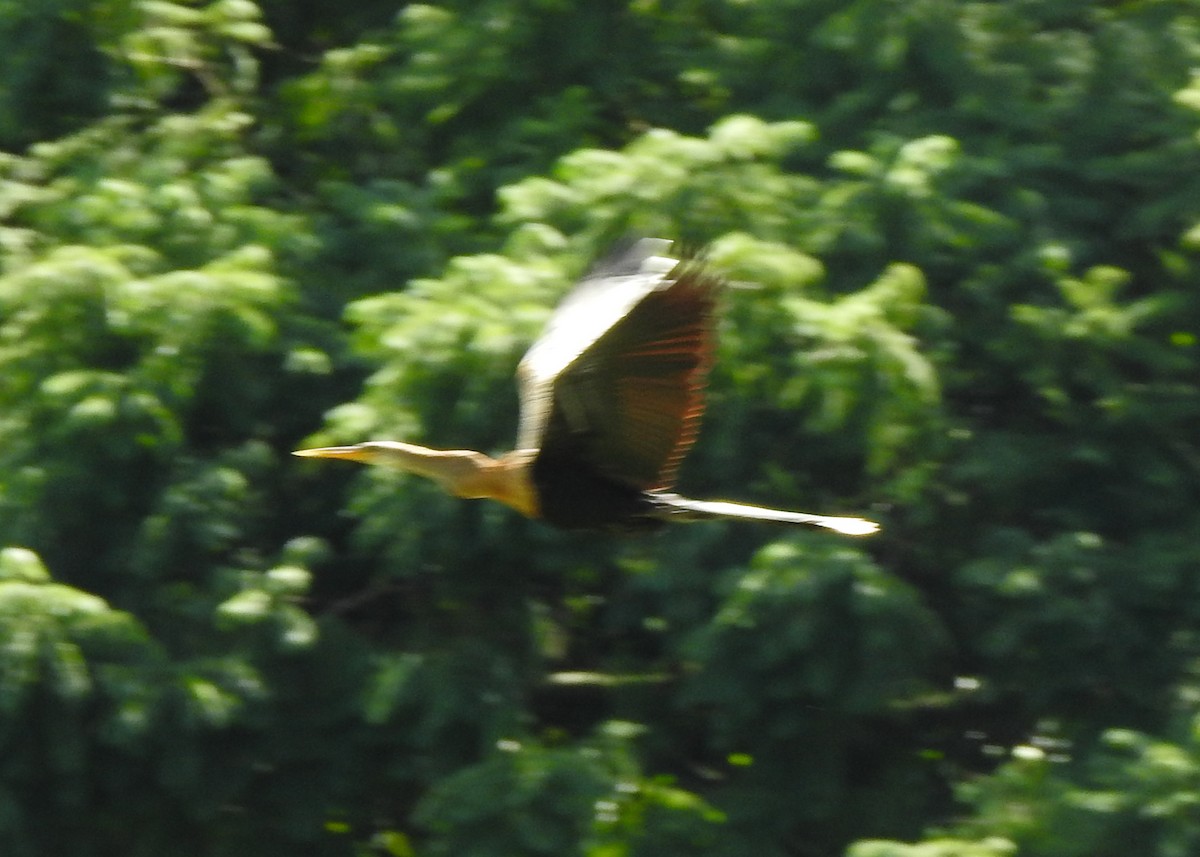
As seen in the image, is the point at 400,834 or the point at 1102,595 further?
the point at 400,834

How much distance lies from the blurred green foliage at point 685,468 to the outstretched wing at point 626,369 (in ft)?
3.99

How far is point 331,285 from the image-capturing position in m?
6.48

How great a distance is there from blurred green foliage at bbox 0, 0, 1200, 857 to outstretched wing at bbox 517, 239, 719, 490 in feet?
3.99

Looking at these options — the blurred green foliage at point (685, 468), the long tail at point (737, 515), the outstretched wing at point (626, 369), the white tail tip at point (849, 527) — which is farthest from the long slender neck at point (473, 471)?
the blurred green foliage at point (685, 468)

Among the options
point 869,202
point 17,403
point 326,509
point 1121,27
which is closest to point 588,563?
point 326,509

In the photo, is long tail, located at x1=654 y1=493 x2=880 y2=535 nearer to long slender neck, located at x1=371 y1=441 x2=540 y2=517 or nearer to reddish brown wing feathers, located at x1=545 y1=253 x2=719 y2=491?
reddish brown wing feathers, located at x1=545 y1=253 x2=719 y2=491

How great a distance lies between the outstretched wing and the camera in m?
3.96

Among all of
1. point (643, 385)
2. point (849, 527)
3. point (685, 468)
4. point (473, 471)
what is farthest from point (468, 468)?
point (685, 468)

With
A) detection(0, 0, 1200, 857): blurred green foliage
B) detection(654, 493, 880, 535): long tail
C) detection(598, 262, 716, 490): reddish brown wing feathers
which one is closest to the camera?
detection(598, 262, 716, 490): reddish brown wing feathers

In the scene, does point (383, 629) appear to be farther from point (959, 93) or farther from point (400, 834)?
point (959, 93)

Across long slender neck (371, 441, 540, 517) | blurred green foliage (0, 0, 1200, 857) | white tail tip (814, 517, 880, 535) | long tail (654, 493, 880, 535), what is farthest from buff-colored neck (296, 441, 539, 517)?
blurred green foliage (0, 0, 1200, 857)

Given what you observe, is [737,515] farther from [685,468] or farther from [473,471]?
[685,468]

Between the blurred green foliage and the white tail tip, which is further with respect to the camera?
the blurred green foliage

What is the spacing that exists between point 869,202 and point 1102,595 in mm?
1387
